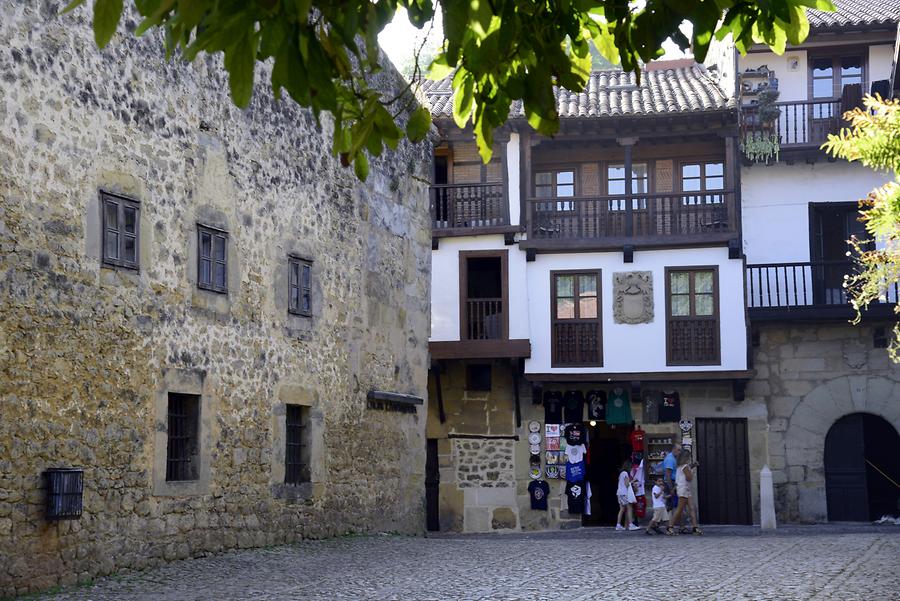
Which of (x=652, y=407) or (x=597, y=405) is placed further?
(x=597, y=405)

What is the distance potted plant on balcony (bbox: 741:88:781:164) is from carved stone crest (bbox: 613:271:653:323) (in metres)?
2.97

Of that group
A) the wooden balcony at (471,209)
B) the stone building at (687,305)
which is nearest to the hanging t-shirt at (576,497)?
the stone building at (687,305)

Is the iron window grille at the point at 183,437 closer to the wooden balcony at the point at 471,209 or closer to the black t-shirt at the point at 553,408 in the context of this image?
the wooden balcony at the point at 471,209

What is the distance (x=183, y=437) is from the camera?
1342 cm

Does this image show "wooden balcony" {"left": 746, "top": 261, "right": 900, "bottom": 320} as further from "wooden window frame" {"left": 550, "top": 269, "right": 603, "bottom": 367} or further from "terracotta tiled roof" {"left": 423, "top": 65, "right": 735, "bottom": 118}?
"terracotta tiled roof" {"left": 423, "top": 65, "right": 735, "bottom": 118}

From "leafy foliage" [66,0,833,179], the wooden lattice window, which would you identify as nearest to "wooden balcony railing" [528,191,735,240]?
the wooden lattice window

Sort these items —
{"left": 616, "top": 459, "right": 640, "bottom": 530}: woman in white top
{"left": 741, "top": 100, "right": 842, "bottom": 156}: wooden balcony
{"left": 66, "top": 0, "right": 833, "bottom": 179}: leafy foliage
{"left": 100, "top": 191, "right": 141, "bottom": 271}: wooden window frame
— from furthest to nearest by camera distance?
1. {"left": 741, "top": 100, "right": 842, "bottom": 156}: wooden balcony
2. {"left": 616, "top": 459, "right": 640, "bottom": 530}: woman in white top
3. {"left": 100, "top": 191, "right": 141, "bottom": 271}: wooden window frame
4. {"left": 66, "top": 0, "right": 833, "bottom": 179}: leafy foliage

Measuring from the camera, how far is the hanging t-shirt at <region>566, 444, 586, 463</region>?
81.6ft

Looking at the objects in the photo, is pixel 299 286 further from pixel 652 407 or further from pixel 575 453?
pixel 652 407

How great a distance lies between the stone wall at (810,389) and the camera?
80.4ft

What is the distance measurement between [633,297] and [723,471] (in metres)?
3.49

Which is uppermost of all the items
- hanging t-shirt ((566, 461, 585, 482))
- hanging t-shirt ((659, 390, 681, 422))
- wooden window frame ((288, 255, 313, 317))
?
wooden window frame ((288, 255, 313, 317))

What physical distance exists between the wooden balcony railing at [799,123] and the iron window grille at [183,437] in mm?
14517

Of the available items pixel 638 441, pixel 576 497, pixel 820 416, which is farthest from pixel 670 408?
pixel 820 416
